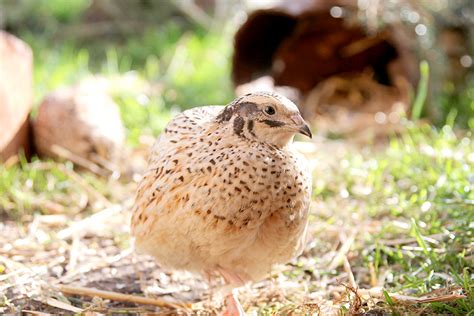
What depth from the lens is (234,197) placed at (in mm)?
2898

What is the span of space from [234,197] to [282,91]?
3.66 metres

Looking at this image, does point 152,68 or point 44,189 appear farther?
point 152,68

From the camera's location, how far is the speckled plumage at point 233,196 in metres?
2.92

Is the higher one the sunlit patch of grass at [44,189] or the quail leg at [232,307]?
the quail leg at [232,307]

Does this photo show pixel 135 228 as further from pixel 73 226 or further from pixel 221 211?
pixel 73 226

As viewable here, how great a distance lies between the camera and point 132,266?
3.77 metres

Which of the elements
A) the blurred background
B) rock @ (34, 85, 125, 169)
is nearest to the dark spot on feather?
the blurred background

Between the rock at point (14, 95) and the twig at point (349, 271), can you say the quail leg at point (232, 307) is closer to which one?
the twig at point (349, 271)

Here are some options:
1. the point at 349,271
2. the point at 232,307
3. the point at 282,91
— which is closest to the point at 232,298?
the point at 232,307

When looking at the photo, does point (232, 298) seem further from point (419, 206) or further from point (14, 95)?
point (14, 95)

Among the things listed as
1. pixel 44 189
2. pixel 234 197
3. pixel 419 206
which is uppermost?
pixel 234 197

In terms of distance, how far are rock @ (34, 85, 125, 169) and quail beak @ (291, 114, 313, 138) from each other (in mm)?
2110

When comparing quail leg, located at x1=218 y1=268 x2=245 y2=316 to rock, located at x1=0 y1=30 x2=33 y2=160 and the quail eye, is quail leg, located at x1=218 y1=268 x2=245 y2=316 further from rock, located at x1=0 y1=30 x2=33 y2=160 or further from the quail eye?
rock, located at x1=0 y1=30 x2=33 y2=160

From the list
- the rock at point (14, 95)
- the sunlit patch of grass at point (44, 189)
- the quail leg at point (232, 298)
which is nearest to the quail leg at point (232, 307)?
the quail leg at point (232, 298)
